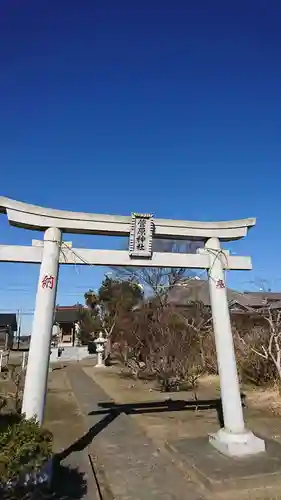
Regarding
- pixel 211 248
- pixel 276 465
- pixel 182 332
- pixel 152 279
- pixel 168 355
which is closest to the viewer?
pixel 276 465

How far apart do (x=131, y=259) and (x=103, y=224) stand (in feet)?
2.62

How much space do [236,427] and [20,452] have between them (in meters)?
3.90

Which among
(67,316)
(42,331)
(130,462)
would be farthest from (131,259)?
(67,316)

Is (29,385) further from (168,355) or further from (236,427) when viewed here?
(168,355)

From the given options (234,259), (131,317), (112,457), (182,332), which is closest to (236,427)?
(112,457)

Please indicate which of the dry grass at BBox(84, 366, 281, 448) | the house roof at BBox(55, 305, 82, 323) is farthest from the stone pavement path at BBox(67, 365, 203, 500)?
the house roof at BBox(55, 305, 82, 323)

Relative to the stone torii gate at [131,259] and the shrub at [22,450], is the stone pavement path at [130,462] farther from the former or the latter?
the shrub at [22,450]

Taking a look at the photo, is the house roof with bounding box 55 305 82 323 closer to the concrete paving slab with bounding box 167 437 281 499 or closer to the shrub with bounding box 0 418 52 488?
the concrete paving slab with bounding box 167 437 281 499

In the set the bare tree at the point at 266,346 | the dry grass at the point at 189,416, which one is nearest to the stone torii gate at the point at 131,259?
the dry grass at the point at 189,416

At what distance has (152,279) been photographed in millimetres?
24766

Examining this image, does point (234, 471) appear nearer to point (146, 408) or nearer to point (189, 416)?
point (189, 416)

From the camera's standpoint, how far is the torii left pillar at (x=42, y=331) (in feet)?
17.1

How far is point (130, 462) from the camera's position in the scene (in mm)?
5922

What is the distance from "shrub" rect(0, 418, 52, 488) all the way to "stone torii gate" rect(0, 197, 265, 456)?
1.49 m
